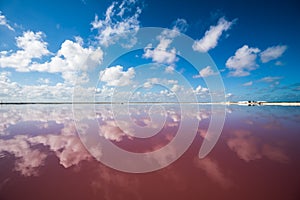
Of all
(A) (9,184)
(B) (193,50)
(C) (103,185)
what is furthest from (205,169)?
(B) (193,50)

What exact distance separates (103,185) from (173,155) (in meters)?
2.43

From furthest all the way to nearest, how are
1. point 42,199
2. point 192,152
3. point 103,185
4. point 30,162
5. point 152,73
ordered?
point 152,73 < point 192,152 < point 30,162 < point 103,185 < point 42,199

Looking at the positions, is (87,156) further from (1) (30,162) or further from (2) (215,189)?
(2) (215,189)

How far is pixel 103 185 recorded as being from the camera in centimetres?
346

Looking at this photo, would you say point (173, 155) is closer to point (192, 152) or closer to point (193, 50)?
Result: point (192, 152)

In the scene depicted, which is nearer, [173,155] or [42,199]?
[42,199]

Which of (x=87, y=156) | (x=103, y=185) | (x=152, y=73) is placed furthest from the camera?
(x=152, y=73)

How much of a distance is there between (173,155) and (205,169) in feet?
4.11

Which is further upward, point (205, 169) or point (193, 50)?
point (193, 50)

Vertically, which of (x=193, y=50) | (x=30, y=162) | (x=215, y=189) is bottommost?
(x=215, y=189)

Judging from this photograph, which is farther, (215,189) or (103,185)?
(103,185)

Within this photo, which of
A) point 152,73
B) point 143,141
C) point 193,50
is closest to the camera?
point 143,141

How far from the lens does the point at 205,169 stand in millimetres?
4137

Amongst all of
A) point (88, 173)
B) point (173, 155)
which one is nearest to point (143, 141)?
point (173, 155)
